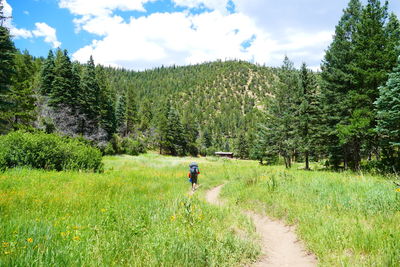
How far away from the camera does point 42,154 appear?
15.5m

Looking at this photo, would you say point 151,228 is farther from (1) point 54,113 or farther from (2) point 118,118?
(2) point 118,118

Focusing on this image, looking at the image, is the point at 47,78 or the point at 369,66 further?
the point at 47,78

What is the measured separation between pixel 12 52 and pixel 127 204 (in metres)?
28.4

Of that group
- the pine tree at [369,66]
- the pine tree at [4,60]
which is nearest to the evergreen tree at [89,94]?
the pine tree at [4,60]

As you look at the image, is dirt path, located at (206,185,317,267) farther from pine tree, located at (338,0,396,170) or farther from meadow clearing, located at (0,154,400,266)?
pine tree, located at (338,0,396,170)

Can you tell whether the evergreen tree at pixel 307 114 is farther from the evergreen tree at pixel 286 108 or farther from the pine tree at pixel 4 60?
the pine tree at pixel 4 60

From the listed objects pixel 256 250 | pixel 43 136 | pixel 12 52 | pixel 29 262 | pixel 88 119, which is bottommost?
pixel 256 250

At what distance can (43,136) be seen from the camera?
16656 mm

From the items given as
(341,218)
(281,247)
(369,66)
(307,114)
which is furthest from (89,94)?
(341,218)

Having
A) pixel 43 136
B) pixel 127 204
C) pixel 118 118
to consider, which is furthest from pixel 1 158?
pixel 118 118

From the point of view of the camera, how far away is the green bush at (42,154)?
14.4 meters

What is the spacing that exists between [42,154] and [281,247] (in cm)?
1658

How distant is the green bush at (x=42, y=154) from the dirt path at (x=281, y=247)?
585 inches

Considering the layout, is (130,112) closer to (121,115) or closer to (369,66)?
(121,115)
